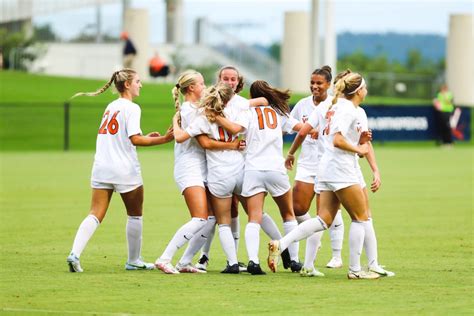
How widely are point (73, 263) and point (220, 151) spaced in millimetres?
1773

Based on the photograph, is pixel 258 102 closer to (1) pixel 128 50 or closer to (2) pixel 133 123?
(2) pixel 133 123

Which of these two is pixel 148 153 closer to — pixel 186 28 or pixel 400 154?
pixel 400 154

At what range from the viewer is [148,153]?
37.3 meters

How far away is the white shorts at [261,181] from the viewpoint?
1191 cm

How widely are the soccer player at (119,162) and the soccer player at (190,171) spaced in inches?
9.1

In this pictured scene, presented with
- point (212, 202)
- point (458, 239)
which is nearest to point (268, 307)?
point (212, 202)

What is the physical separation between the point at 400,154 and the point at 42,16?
3072cm

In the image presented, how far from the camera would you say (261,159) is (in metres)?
11.9

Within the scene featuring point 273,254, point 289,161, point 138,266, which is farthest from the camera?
point 289,161

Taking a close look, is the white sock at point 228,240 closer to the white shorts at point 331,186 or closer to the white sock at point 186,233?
the white sock at point 186,233

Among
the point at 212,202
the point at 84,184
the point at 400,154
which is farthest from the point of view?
the point at 400,154

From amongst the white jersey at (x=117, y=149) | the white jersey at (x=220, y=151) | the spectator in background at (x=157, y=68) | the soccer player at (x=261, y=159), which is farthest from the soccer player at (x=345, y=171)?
the spectator in background at (x=157, y=68)

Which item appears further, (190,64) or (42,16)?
(42,16)

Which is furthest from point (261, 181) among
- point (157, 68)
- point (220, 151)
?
point (157, 68)
